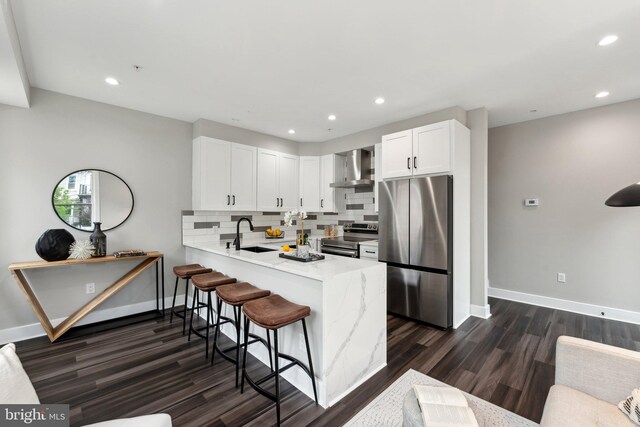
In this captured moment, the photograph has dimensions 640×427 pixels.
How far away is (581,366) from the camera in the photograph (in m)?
1.45

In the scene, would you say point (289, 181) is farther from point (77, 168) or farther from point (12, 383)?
point (12, 383)

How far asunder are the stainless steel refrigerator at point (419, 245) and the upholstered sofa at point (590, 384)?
169cm

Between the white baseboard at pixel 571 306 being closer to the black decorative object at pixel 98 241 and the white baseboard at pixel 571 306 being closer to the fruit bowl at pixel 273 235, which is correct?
the fruit bowl at pixel 273 235

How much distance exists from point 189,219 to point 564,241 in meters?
5.30

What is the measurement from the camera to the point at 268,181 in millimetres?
4625

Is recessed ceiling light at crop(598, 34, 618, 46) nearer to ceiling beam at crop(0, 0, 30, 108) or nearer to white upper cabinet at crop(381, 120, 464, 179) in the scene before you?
white upper cabinet at crop(381, 120, 464, 179)

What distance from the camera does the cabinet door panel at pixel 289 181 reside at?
484 centimetres

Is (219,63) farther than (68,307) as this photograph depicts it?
No

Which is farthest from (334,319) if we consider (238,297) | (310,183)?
(310,183)

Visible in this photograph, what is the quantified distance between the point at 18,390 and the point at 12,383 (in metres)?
0.03

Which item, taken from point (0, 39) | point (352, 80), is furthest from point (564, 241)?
point (0, 39)

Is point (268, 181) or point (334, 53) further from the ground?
point (334, 53)

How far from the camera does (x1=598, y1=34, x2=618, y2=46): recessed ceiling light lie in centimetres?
207

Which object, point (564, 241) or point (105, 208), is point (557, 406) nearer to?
point (564, 241)
